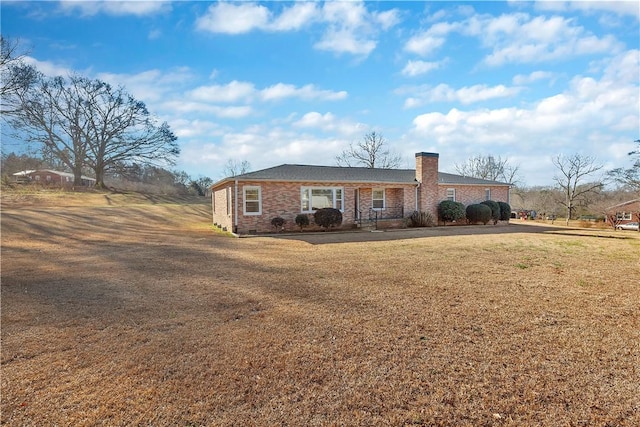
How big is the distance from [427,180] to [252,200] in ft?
35.7

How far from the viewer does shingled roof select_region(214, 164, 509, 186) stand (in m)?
16.7

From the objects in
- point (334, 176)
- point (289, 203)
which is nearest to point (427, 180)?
point (334, 176)

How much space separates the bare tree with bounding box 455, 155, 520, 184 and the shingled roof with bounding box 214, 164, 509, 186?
33263 millimetres

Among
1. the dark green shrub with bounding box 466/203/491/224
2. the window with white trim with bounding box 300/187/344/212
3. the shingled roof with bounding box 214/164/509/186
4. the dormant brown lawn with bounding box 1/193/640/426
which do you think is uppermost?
the shingled roof with bounding box 214/164/509/186

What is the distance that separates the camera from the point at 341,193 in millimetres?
18312

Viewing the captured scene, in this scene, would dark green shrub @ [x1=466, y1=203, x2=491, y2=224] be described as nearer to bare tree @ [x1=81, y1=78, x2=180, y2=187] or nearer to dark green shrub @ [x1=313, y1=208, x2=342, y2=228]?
dark green shrub @ [x1=313, y1=208, x2=342, y2=228]

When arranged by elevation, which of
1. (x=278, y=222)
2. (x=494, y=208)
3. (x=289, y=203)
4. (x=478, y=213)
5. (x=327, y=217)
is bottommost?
(x=278, y=222)

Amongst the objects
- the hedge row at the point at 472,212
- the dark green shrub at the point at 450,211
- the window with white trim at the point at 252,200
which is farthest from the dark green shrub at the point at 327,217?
the hedge row at the point at 472,212

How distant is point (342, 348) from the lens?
3742mm

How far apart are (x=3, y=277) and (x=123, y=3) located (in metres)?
9.16

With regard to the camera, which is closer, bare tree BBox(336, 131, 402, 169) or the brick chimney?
the brick chimney

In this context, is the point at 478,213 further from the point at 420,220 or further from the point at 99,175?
the point at 99,175

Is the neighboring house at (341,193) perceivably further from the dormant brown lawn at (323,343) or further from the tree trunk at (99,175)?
the tree trunk at (99,175)

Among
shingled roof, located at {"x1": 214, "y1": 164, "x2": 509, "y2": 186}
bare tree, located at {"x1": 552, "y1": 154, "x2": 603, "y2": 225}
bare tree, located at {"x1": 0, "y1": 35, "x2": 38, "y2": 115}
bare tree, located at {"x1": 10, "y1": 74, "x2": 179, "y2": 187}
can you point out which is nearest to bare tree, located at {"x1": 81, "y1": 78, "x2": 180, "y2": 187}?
bare tree, located at {"x1": 10, "y1": 74, "x2": 179, "y2": 187}
